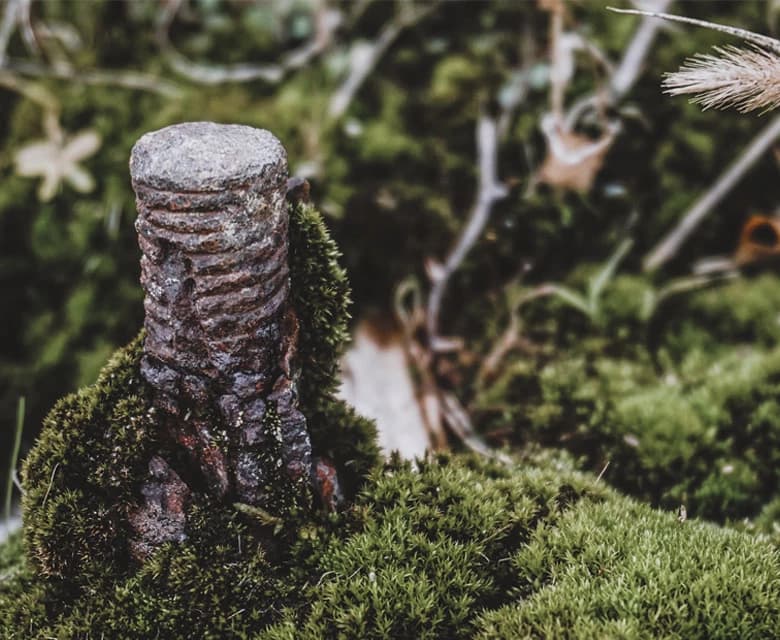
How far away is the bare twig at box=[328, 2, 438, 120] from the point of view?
3.91 metres

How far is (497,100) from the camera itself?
3.79m

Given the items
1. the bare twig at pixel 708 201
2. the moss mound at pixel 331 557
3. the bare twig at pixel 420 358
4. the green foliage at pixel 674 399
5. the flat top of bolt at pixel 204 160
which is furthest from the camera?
the bare twig at pixel 708 201

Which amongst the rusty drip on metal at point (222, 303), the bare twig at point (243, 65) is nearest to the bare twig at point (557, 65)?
the bare twig at point (243, 65)

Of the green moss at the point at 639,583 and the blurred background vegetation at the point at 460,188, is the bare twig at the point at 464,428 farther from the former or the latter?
A: the green moss at the point at 639,583

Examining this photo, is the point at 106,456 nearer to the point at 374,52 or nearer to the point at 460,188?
the point at 460,188

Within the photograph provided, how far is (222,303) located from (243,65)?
9.21ft

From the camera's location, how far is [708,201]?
3.44 meters

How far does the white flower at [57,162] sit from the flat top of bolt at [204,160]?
2.14m

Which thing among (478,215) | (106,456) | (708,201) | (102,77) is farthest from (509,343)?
(102,77)

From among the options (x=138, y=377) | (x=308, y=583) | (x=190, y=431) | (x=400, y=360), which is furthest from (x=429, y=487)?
(x=400, y=360)

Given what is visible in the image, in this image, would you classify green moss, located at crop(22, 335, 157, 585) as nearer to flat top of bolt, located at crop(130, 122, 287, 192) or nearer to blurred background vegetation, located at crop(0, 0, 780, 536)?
flat top of bolt, located at crop(130, 122, 287, 192)

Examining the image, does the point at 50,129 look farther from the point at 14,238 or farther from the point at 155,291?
the point at 155,291

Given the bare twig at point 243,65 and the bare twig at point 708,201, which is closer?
the bare twig at point 708,201

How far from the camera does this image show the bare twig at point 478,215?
3.29m
